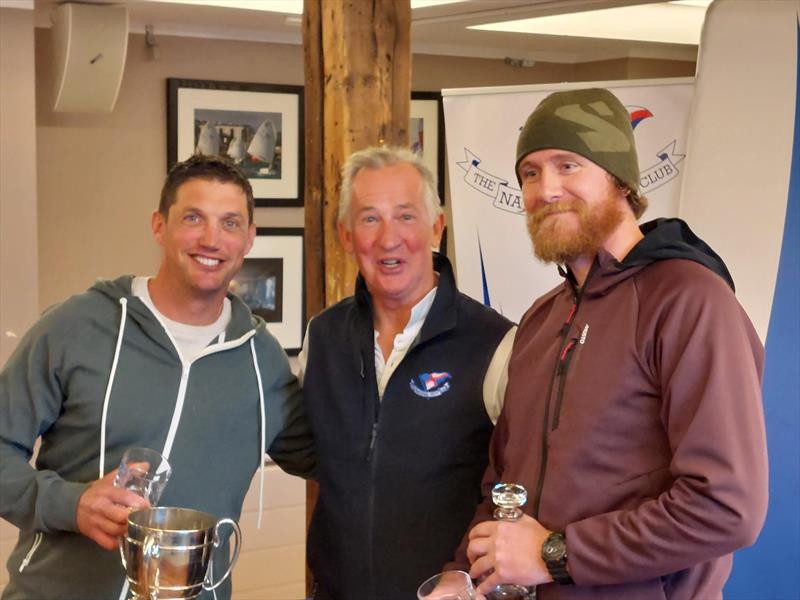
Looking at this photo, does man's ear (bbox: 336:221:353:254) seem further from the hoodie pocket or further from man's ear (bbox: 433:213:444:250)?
the hoodie pocket

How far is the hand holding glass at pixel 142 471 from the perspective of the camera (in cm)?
195

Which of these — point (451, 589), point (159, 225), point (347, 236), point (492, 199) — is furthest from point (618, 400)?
point (492, 199)

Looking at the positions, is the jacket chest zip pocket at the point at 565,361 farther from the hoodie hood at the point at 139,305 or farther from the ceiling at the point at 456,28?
the ceiling at the point at 456,28

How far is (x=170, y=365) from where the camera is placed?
229cm

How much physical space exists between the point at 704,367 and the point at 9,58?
384cm

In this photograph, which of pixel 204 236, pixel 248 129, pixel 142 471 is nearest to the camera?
pixel 142 471

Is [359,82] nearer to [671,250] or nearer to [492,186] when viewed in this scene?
[492,186]

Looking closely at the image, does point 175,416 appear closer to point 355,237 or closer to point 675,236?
point 355,237

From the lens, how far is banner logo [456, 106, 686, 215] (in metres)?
3.56

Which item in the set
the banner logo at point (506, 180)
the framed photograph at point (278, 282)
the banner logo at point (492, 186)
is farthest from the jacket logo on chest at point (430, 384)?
the framed photograph at point (278, 282)

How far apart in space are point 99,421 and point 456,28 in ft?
12.5

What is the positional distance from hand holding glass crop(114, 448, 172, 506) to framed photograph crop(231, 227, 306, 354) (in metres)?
3.82

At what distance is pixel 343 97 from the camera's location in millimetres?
3092

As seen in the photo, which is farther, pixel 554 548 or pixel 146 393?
pixel 146 393
